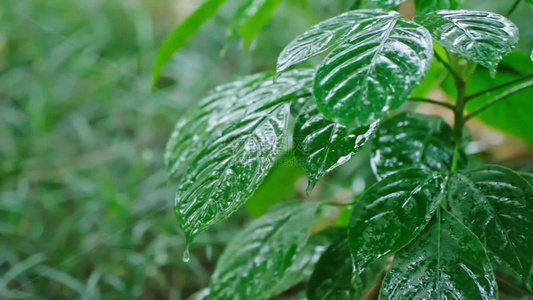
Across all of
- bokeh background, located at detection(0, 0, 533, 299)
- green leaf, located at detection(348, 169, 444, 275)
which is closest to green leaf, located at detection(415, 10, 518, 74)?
green leaf, located at detection(348, 169, 444, 275)

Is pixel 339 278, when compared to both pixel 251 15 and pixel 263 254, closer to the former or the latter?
pixel 263 254

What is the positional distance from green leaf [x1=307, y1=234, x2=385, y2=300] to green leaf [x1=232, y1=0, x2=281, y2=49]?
39 cm

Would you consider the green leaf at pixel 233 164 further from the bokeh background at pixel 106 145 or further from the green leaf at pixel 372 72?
the bokeh background at pixel 106 145

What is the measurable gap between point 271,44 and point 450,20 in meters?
1.84

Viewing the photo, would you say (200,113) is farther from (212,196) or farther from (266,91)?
(212,196)

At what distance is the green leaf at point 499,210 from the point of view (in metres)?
0.57

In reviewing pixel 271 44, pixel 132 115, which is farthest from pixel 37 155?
pixel 271 44

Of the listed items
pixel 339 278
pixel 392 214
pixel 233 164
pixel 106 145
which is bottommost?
pixel 106 145

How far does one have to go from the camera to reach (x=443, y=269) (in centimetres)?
56

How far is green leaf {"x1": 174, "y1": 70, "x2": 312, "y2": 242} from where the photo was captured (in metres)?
0.58

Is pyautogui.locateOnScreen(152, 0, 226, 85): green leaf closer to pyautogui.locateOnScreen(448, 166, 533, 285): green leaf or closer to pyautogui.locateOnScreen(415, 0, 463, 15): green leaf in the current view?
pyautogui.locateOnScreen(415, 0, 463, 15): green leaf

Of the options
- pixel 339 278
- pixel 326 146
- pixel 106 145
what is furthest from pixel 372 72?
pixel 106 145

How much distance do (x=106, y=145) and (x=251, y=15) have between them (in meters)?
1.32

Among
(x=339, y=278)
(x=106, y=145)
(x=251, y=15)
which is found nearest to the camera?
(x=339, y=278)
